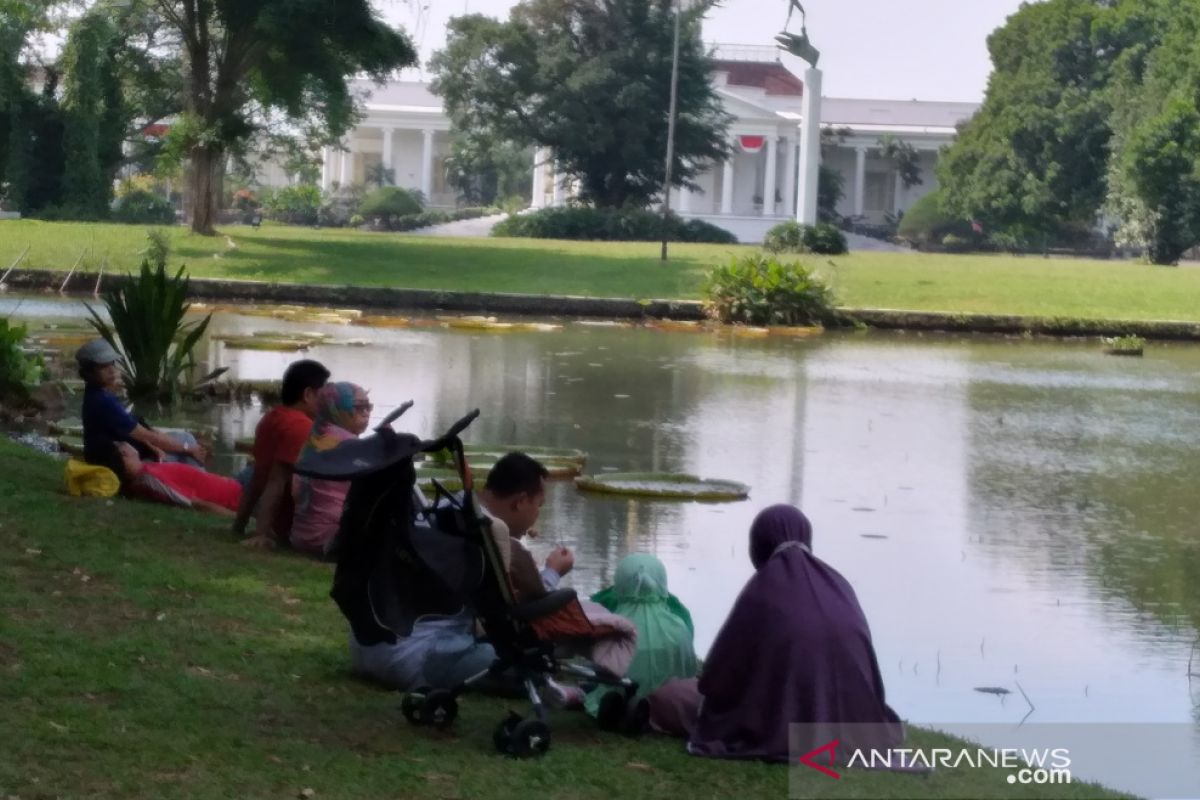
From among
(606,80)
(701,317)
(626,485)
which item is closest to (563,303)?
(701,317)

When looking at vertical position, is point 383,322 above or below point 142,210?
below

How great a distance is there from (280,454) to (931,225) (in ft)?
217

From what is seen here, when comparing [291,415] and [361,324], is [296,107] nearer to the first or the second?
[361,324]

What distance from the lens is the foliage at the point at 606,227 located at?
5203 cm

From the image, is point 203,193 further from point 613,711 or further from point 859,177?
point 859,177

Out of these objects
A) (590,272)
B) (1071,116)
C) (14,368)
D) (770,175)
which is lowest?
(14,368)

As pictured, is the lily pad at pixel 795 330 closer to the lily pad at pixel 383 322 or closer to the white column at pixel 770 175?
the lily pad at pixel 383 322

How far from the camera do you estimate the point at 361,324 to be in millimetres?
25312

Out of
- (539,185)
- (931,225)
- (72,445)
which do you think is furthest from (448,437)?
(539,185)

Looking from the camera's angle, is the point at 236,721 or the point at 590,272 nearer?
the point at 236,721

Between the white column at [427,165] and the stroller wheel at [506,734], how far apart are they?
84801mm

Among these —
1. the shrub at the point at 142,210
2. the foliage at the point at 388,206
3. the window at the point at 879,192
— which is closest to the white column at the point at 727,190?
the window at the point at 879,192

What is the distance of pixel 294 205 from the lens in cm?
7056

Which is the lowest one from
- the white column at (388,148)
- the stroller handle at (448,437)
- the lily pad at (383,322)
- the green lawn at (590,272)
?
the lily pad at (383,322)
